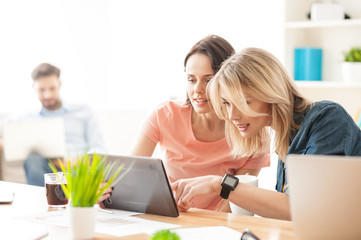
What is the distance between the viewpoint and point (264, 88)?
1752 mm

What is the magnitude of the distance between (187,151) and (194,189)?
0.62 metres

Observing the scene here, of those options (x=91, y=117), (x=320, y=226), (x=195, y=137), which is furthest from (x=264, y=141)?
(x=91, y=117)

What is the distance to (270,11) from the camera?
12.2 feet

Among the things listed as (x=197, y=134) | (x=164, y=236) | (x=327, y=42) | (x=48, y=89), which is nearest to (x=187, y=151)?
(x=197, y=134)

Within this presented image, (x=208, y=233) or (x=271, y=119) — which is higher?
(x=271, y=119)

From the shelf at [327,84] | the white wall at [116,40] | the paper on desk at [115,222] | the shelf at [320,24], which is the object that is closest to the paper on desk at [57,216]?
the paper on desk at [115,222]

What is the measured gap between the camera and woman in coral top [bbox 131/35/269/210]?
223 cm

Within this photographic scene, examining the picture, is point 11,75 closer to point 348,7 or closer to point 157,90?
point 157,90

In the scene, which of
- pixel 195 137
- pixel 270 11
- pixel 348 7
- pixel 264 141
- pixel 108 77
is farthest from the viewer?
pixel 108 77

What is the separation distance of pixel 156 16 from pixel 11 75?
4.37 ft

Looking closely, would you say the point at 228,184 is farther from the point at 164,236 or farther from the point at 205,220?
the point at 164,236

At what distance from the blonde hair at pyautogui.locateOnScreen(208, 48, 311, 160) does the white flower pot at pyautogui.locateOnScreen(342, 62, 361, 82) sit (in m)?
1.60

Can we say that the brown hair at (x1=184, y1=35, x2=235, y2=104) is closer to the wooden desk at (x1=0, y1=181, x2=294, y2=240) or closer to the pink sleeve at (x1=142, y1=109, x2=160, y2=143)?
the pink sleeve at (x1=142, y1=109, x2=160, y2=143)

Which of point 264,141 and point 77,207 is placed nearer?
point 77,207
